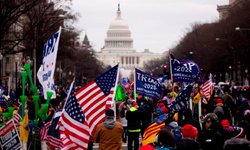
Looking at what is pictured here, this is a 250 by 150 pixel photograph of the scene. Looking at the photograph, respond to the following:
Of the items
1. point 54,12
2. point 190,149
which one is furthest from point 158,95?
point 54,12

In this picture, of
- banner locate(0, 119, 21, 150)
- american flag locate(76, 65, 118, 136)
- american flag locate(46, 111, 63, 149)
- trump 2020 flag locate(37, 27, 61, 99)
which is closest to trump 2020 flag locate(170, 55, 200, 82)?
trump 2020 flag locate(37, 27, 61, 99)

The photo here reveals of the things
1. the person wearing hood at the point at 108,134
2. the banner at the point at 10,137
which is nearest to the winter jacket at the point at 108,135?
the person wearing hood at the point at 108,134

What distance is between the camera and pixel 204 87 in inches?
1084

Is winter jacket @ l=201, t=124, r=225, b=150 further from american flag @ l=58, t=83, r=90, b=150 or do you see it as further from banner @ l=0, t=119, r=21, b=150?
banner @ l=0, t=119, r=21, b=150

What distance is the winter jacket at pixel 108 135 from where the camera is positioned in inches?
533

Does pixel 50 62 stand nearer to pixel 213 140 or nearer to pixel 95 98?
pixel 95 98

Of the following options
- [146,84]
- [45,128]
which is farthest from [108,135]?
A: [146,84]

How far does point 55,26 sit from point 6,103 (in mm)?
43832

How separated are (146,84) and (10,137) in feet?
28.8

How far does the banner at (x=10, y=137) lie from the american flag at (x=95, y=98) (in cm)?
108

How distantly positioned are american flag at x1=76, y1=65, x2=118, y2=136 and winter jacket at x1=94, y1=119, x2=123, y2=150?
0.30ft

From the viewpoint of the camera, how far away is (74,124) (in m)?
12.1

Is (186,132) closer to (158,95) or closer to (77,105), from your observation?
(77,105)

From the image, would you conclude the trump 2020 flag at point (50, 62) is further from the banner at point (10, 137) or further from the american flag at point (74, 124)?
the american flag at point (74, 124)
